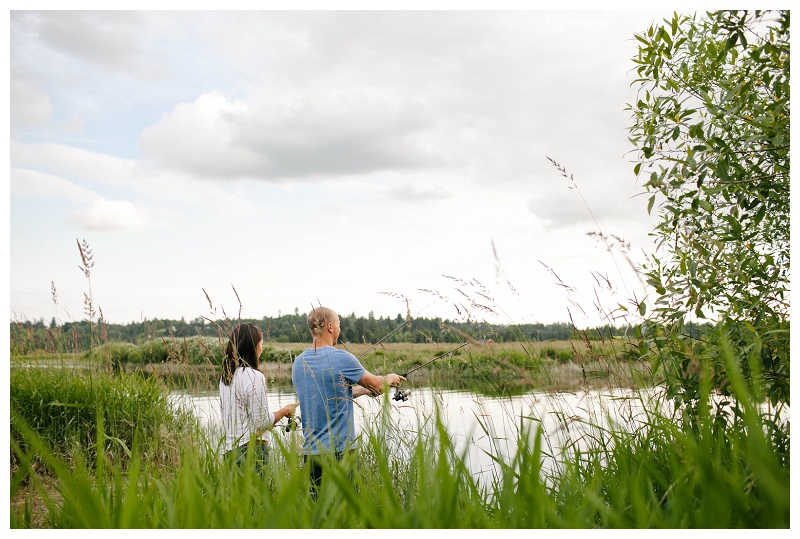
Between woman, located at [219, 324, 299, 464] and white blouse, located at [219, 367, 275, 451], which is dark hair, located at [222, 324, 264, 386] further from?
white blouse, located at [219, 367, 275, 451]

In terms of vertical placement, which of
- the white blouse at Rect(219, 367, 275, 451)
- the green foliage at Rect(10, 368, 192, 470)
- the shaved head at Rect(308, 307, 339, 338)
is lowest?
the green foliage at Rect(10, 368, 192, 470)

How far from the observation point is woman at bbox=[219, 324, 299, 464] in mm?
3281

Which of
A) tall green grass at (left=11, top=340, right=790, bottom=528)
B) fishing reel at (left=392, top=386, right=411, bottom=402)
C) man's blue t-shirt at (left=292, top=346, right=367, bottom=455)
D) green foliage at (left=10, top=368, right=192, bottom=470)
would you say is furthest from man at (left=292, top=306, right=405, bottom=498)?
green foliage at (left=10, top=368, right=192, bottom=470)

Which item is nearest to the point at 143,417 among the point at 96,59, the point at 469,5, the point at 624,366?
the point at 96,59

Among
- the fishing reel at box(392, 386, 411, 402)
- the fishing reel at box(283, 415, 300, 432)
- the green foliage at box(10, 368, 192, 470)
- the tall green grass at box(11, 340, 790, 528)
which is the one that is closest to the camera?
the tall green grass at box(11, 340, 790, 528)

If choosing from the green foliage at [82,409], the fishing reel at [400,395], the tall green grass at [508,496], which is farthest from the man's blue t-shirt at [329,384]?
the green foliage at [82,409]

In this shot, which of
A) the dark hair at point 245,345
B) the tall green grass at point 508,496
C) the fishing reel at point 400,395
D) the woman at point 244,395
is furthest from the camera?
the dark hair at point 245,345

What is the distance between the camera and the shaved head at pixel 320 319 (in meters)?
3.91

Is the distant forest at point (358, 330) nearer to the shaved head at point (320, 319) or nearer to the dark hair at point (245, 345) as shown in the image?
the dark hair at point (245, 345)

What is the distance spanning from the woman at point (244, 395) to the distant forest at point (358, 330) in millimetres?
133

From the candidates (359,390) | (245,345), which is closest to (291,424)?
(359,390)

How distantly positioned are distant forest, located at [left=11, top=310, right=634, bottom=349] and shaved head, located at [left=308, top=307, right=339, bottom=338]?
267 mm

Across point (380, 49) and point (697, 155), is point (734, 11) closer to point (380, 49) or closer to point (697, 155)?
point (697, 155)

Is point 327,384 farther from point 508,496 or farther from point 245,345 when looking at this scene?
point 508,496
